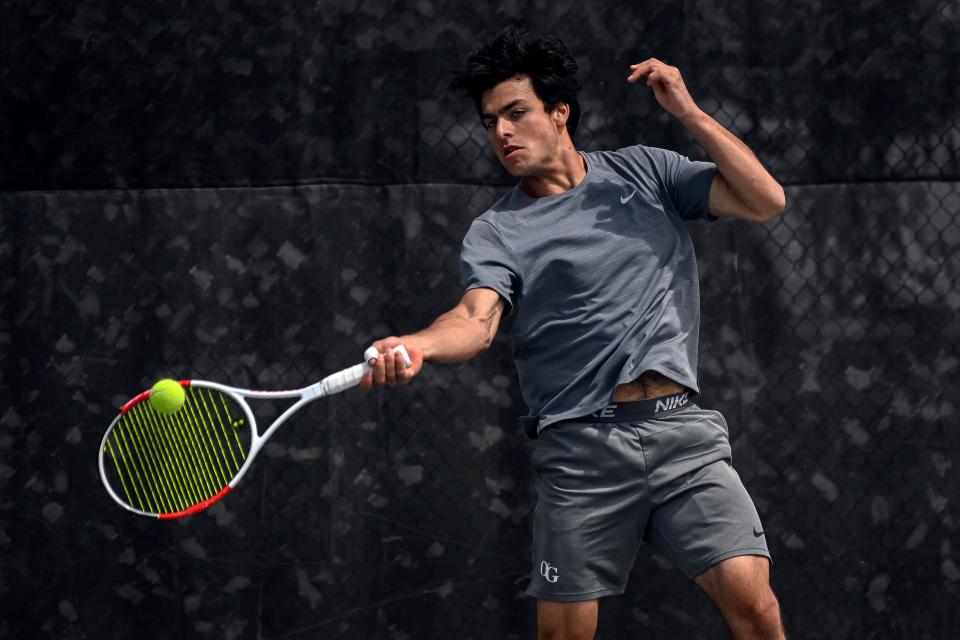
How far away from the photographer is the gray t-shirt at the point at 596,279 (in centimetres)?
266

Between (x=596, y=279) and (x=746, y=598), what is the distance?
26.0 inches

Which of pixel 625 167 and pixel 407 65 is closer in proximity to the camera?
pixel 625 167

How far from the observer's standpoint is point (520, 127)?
9.20 feet

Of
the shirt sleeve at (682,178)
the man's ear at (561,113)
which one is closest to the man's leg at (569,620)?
the shirt sleeve at (682,178)

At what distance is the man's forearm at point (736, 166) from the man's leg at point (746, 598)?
677mm

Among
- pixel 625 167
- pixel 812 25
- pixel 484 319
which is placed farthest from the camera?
pixel 812 25

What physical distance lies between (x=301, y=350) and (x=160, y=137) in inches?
28.0

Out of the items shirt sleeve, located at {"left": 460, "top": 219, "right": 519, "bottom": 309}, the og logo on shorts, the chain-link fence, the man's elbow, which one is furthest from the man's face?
the chain-link fence

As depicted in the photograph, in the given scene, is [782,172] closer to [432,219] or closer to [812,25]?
[812,25]

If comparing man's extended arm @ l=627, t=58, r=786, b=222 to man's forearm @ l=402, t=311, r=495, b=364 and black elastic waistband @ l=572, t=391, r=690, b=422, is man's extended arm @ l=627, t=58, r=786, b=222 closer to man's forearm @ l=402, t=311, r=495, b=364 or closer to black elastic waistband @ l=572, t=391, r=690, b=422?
black elastic waistband @ l=572, t=391, r=690, b=422

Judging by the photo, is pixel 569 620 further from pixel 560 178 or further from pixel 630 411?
pixel 560 178

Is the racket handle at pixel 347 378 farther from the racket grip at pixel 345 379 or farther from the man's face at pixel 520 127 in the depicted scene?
the man's face at pixel 520 127

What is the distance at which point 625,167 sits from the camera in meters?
2.83

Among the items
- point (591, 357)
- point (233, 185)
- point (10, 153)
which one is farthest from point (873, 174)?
point (10, 153)
